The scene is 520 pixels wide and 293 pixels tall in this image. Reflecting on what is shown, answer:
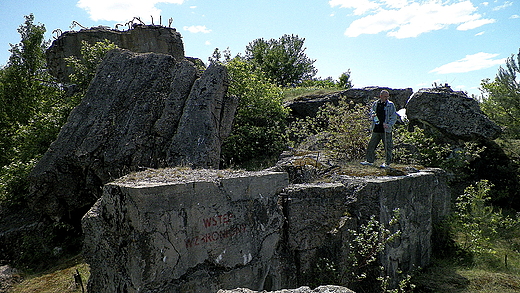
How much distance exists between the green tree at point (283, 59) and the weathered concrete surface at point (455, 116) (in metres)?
20.4

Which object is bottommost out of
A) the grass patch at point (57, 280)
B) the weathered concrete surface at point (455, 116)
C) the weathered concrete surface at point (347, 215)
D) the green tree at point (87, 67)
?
the grass patch at point (57, 280)

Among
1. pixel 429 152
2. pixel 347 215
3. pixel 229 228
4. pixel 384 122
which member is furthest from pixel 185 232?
pixel 429 152

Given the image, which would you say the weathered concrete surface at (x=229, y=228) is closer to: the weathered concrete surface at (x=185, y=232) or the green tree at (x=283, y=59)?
the weathered concrete surface at (x=185, y=232)

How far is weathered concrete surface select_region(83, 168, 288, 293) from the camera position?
12.3ft

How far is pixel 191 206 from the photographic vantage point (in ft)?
13.1

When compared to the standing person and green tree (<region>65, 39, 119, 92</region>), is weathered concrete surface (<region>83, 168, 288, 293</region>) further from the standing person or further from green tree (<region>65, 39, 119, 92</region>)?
green tree (<region>65, 39, 119, 92</region>)

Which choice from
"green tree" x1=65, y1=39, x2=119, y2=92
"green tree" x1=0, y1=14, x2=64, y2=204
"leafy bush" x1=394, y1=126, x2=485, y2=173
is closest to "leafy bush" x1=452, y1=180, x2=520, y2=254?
"leafy bush" x1=394, y1=126, x2=485, y2=173

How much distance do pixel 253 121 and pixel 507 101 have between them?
9008mm

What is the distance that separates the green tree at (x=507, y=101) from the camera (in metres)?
13.3

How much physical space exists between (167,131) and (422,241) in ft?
17.0

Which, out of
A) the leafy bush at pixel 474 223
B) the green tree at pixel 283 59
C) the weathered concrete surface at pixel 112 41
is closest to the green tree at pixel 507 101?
the leafy bush at pixel 474 223

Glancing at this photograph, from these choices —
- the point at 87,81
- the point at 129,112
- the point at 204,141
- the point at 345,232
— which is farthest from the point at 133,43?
the point at 345,232

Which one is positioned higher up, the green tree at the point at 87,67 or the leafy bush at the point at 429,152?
the green tree at the point at 87,67

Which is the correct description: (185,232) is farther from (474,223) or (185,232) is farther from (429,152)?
(429,152)
